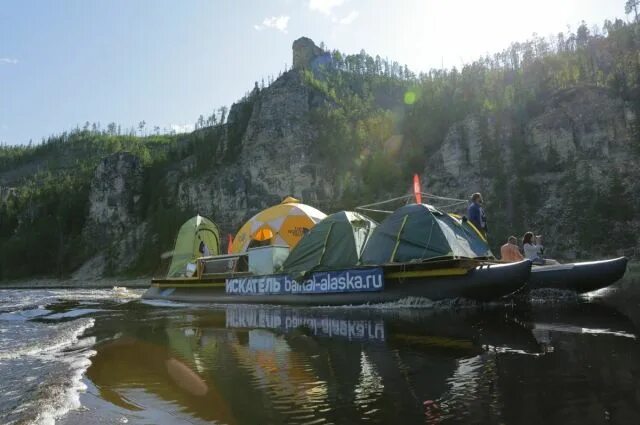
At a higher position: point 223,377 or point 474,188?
point 474,188

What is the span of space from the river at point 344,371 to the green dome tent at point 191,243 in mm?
13193

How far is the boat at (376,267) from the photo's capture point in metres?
13.8

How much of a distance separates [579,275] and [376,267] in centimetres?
602

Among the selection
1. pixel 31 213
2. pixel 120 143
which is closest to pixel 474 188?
pixel 31 213

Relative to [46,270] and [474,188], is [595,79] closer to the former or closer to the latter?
[474,188]

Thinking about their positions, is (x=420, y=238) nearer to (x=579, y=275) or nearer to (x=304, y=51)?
(x=579, y=275)

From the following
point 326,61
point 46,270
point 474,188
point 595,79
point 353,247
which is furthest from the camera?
point 326,61

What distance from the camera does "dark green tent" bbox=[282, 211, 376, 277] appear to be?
55.5ft

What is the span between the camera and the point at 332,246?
17344 mm

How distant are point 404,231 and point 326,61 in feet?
433

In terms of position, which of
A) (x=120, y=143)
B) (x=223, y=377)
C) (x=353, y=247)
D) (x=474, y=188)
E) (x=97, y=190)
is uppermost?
(x=120, y=143)

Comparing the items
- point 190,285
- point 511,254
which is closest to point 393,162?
point 190,285

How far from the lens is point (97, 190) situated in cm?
10562

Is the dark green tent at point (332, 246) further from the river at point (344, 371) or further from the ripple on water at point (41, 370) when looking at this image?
the ripple on water at point (41, 370)
